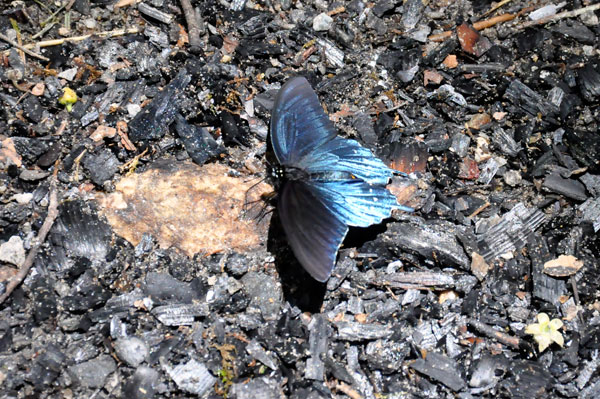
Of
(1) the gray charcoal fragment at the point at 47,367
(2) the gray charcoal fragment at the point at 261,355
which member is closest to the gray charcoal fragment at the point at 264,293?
(2) the gray charcoal fragment at the point at 261,355

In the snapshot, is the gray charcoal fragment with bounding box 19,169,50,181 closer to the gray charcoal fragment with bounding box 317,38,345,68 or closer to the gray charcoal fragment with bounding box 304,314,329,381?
the gray charcoal fragment with bounding box 304,314,329,381

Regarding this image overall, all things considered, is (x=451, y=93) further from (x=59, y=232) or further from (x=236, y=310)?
(x=59, y=232)

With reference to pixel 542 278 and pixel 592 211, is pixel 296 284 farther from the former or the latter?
pixel 592 211

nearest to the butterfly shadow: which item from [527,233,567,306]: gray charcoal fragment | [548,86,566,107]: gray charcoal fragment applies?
[527,233,567,306]: gray charcoal fragment

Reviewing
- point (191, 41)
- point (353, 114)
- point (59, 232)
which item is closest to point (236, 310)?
point (59, 232)

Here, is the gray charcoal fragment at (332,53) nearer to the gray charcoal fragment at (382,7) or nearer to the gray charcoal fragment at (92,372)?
the gray charcoal fragment at (382,7)

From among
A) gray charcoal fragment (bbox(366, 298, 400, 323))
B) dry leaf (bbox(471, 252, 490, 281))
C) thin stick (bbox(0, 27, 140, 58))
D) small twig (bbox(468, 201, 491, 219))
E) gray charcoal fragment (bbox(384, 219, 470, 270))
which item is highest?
thin stick (bbox(0, 27, 140, 58))

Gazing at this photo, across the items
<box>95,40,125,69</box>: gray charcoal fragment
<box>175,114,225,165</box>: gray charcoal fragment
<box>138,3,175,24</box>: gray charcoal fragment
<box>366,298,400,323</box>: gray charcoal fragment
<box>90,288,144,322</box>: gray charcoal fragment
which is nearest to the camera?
<box>90,288,144,322</box>: gray charcoal fragment

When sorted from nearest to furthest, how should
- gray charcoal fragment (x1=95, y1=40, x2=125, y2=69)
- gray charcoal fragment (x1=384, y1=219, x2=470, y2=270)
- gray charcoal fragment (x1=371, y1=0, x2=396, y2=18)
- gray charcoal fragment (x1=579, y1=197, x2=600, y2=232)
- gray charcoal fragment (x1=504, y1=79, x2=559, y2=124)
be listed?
gray charcoal fragment (x1=384, y1=219, x2=470, y2=270), gray charcoal fragment (x1=579, y1=197, x2=600, y2=232), gray charcoal fragment (x1=504, y1=79, x2=559, y2=124), gray charcoal fragment (x1=95, y1=40, x2=125, y2=69), gray charcoal fragment (x1=371, y1=0, x2=396, y2=18)
